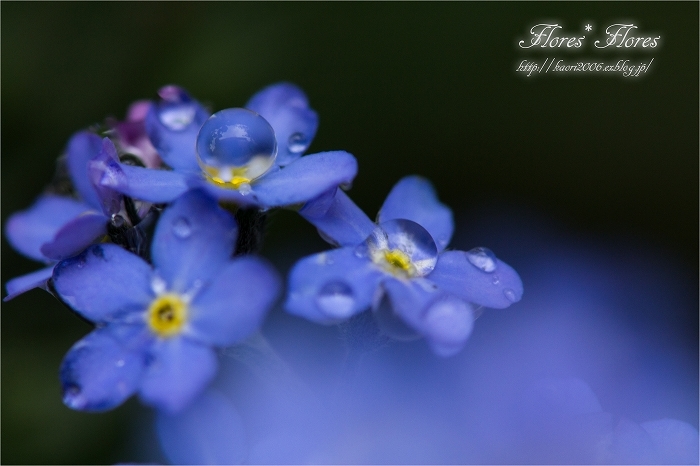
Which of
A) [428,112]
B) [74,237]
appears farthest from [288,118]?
[428,112]

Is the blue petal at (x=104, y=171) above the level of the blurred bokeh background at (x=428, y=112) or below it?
below

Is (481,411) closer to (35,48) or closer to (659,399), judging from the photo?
(659,399)

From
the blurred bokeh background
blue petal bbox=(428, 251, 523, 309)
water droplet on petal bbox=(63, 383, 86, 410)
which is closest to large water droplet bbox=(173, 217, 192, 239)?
water droplet on petal bbox=(63, 383, 86, 410)

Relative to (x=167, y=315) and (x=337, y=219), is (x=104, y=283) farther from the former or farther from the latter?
(x=337, y=219)

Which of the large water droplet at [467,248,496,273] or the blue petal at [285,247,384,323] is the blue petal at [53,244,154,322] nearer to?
the blue petal at [285,247,384,323]

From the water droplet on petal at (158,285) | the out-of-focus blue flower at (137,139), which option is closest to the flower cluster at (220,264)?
the water droplet on petal at (158,285)

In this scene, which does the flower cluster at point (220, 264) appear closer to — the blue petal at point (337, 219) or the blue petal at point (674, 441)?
the blue petal at point (337, 219)

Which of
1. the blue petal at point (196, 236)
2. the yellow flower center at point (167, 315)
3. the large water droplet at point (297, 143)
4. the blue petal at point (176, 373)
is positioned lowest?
the blue petal at point (176, 373)
